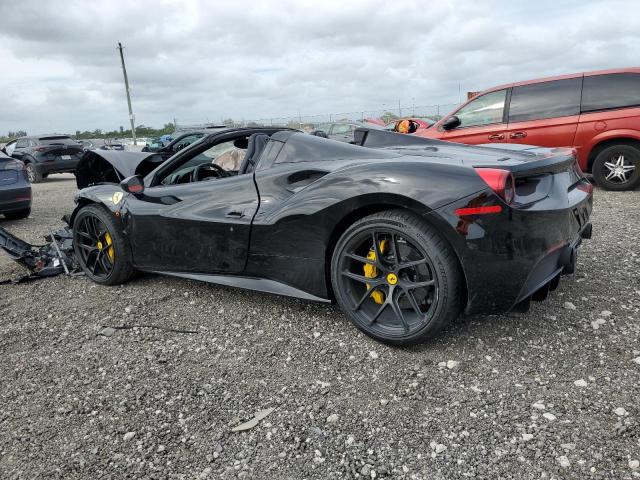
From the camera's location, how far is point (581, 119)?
22.4ft

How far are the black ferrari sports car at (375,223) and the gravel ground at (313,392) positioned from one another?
27cm

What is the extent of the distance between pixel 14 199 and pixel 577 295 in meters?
7.12

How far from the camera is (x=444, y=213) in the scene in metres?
2.37

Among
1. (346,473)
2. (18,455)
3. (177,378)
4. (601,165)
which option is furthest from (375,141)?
(601,165)

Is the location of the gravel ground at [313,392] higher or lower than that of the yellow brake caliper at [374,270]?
lower

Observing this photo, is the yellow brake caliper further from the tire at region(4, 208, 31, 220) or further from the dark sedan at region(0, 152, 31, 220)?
the tire at region(4, 208, 31, 220)

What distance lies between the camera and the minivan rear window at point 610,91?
659 centimetres

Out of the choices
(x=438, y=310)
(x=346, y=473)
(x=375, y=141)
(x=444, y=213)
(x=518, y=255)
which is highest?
(x=375, y=141)

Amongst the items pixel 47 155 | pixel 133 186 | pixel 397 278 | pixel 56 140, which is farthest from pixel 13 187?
pixel 56 140

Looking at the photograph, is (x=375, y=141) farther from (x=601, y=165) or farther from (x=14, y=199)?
(x=14, y=199)

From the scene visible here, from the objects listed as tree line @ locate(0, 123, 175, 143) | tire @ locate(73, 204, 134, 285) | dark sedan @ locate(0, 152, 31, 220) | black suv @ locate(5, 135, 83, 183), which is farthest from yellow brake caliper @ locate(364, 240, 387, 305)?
tree line @ locate(0, 123, 175, 143)

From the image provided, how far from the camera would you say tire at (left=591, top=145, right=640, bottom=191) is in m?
6.66

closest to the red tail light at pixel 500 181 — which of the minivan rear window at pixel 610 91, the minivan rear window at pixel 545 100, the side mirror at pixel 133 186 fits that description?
the side mirror at pixel 133 186

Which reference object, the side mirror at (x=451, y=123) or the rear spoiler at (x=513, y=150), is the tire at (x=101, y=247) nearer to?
the rear spoiler at (x=513, y=150)
